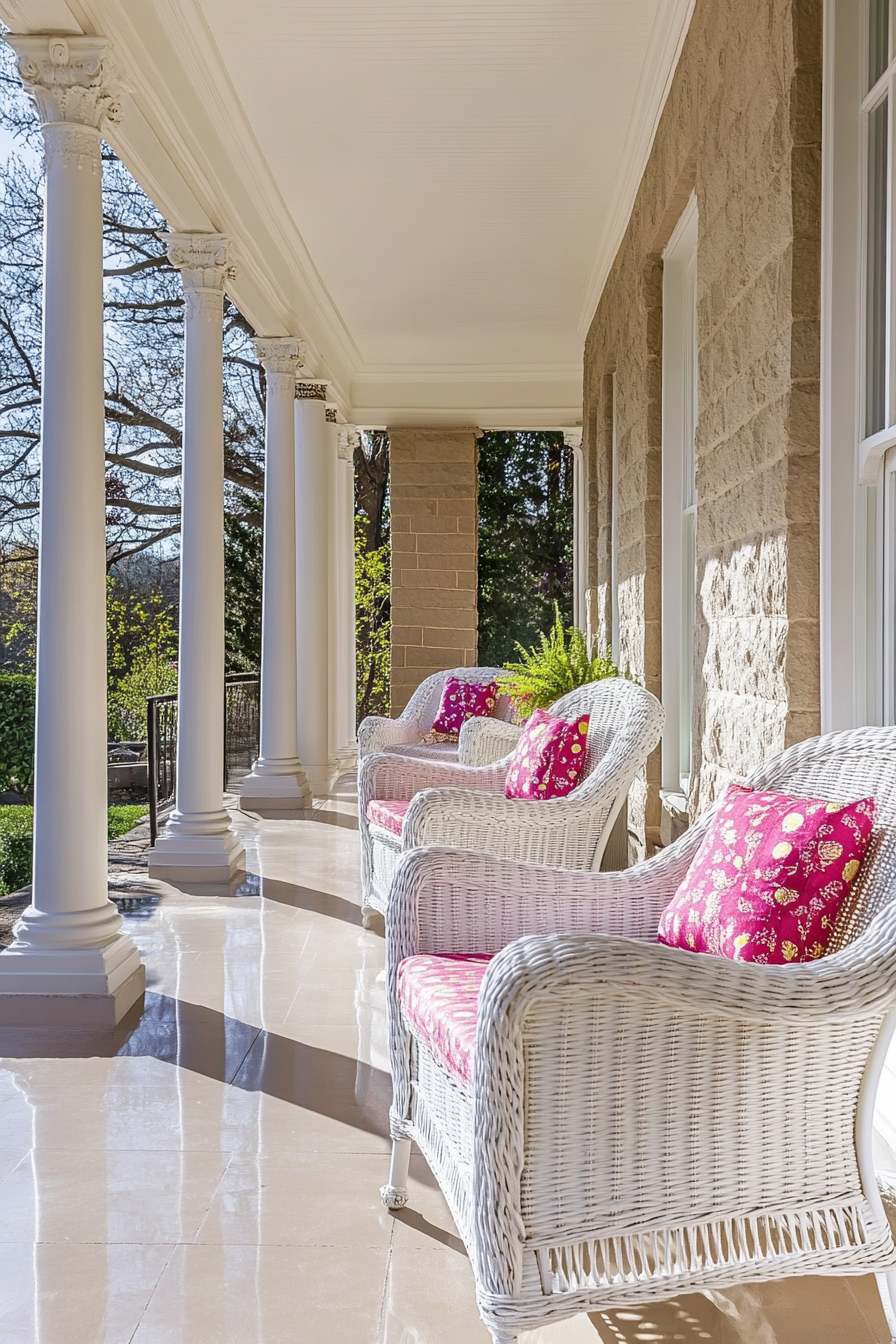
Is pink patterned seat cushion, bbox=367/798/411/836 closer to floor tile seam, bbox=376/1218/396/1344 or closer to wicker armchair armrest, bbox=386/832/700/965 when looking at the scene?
wicker armchair armrest, bbox=386/832/700/965

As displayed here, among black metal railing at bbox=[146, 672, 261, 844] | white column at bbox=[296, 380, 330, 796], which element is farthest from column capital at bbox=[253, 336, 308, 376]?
black metal railing at bbox=[146, 672, 261, 844]

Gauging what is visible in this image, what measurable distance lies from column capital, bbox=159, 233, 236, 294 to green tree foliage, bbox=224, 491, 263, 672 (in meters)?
9.06

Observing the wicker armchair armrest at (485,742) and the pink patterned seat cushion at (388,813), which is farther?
the wicker armchair armrest at (485,742)

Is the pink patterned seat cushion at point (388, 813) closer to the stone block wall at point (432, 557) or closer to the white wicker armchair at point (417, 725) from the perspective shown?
the white wicker armchair at point (417, 725)

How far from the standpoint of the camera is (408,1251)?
2.05 meters

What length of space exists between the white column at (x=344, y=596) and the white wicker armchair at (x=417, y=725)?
3.17 meters

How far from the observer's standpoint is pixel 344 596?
10508mm

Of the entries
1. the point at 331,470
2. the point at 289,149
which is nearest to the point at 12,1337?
the point at 289,149

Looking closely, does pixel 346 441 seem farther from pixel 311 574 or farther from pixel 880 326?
pixel 880 326

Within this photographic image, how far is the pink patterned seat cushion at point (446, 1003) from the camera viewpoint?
67.2 inches

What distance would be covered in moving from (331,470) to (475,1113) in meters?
8.18

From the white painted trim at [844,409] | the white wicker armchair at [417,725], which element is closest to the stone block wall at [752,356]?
the white painted trim at [844,409]

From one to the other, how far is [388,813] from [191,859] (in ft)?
5.41

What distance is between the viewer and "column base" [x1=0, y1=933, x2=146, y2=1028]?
10.9ft
